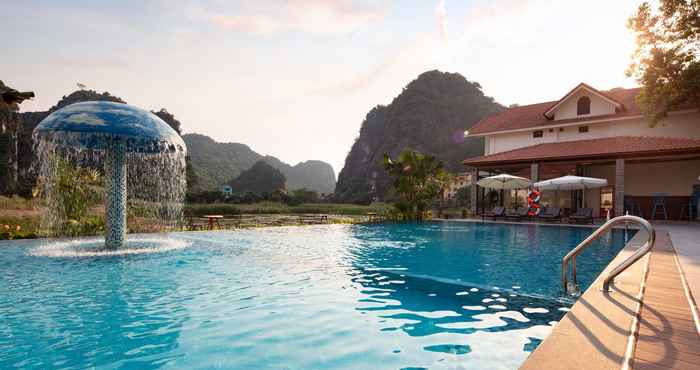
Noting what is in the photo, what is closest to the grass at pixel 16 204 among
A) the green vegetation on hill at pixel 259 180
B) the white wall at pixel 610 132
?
the white wall at pixel 610 132

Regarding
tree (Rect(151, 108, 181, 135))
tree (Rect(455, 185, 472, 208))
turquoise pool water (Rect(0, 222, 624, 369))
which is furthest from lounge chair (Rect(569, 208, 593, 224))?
tree (Rect(151, 108, 181, 135))

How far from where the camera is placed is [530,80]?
66.7 feet

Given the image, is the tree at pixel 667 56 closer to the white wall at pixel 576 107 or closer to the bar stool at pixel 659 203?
the white wall at pixel 576 107

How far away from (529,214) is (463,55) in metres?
10.5

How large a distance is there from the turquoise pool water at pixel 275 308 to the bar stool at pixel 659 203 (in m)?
16.4

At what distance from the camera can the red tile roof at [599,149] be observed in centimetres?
2008

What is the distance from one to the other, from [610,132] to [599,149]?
200 inches

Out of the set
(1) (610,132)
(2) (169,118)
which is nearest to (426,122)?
(2) (169,118)

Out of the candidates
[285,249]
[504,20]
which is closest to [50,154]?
[285,249]

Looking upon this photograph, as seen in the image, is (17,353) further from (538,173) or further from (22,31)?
(538,173)

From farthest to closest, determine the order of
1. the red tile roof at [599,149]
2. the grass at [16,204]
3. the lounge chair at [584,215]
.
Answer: the lounge chair at [584,215] < the red tile roof at [599,149] < the grass at [16,204]

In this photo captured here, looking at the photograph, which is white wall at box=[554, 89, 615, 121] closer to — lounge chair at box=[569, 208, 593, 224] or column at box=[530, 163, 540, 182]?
column at box=[530, 163, 540, 182]

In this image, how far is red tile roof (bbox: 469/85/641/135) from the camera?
25.6m

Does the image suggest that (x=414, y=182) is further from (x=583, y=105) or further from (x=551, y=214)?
A: (x=583, y=105)
